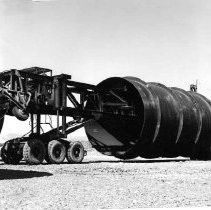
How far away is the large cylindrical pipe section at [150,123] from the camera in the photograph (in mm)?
19219

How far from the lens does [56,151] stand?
61.4ft

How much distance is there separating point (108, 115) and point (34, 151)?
444 cm

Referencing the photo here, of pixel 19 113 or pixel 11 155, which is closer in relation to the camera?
pixel 19 113

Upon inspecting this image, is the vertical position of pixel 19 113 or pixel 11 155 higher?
pixel 19 113

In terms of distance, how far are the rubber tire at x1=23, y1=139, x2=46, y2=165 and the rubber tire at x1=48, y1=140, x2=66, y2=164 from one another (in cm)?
31

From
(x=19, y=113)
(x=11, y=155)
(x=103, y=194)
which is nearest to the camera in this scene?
(x=103, y=194)

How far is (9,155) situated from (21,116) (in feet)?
8.86

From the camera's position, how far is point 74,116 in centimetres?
2005

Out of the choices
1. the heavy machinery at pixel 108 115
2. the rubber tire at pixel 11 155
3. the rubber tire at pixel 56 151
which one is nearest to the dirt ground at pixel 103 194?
the heavy machinery at pixel 108 115

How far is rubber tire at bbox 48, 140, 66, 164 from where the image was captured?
18.3m

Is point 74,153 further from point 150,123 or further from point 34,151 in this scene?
point 150,123

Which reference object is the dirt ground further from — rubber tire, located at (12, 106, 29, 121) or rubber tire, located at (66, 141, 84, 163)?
rubber tire, located at (66, 141, 84, 163)

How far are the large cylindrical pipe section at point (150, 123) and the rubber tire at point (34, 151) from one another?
3580mm

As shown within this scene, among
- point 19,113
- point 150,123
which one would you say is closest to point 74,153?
point 19,113
